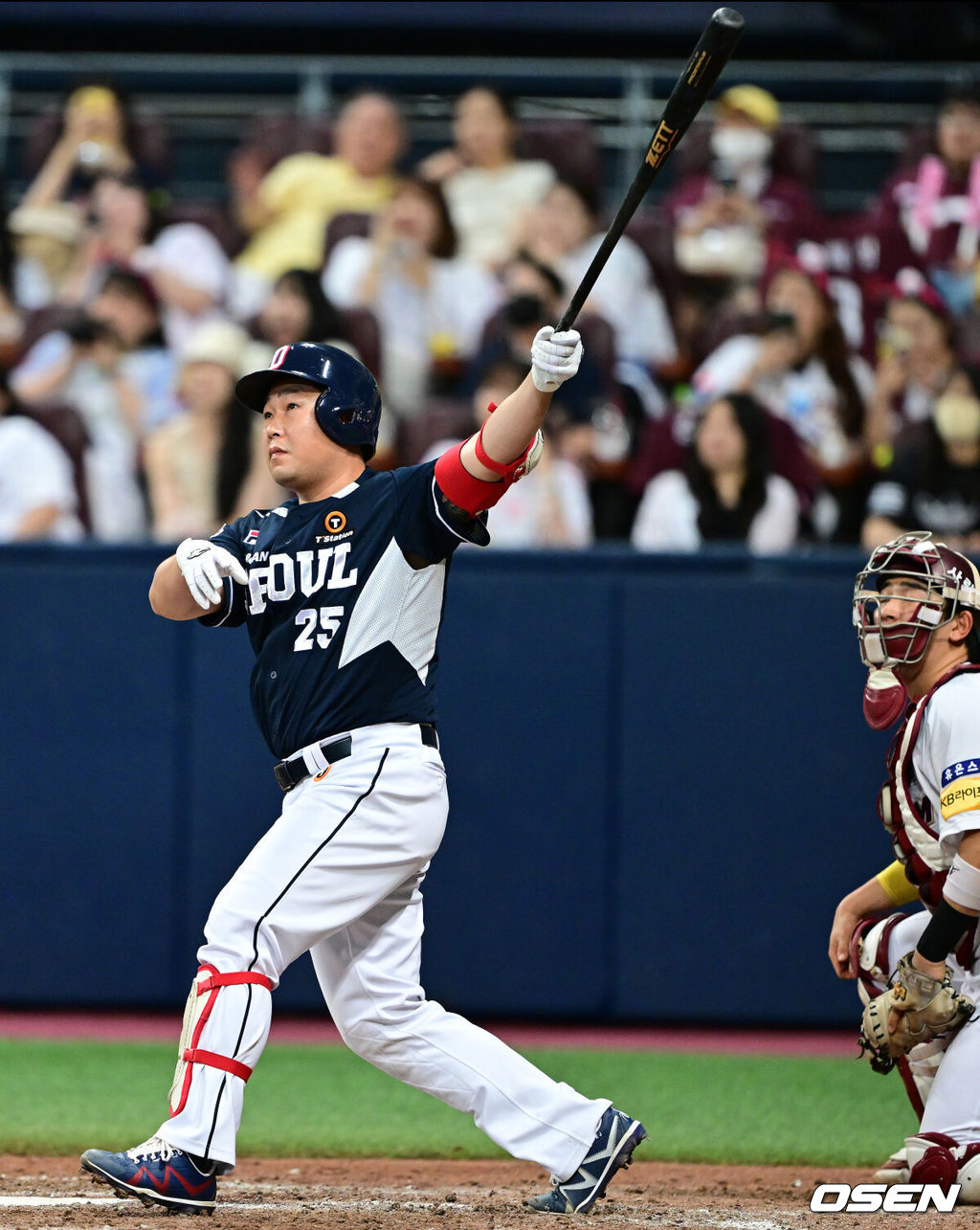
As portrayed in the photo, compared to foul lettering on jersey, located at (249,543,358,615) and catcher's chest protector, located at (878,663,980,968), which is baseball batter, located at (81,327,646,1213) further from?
Result: catcher's chest protector, located at (878,663,980,968)

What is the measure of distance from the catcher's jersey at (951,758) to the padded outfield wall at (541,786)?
2.20 m

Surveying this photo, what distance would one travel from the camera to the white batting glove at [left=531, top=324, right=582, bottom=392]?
10.1 feet

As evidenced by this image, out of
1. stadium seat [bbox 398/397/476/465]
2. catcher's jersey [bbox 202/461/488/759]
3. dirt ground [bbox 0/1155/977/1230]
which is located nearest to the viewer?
dirt ground [bbox 0/1155/977/1230]

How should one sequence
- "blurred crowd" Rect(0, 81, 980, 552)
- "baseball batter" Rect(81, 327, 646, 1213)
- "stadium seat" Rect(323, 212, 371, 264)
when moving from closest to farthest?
"baseball batter" Rect(81, 327, 646, 1213) → "blurred crowd" Rect(0, 81, 980, 552) → "stadium seat" Rect(323, 212, 371, 264)

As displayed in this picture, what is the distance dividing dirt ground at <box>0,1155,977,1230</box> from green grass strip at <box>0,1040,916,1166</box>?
0.16m

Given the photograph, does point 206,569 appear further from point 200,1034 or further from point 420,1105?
point 420,1105

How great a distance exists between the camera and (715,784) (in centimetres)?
586

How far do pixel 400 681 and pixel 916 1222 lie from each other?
4.70 ft

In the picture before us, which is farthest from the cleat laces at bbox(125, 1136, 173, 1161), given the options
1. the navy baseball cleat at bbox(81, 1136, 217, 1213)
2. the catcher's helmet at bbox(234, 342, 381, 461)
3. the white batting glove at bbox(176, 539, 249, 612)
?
the catcher's helmet at bbox(234, 342, 381, 461)

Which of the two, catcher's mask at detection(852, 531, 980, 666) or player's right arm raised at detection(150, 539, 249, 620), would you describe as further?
catcher's mask at detection(852, 531, 980, 666)

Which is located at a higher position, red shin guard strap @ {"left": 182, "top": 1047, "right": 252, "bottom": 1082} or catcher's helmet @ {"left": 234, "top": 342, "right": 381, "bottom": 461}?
catcher's helmet @ {"left": 234, "top": 342, "right": 381, "bottom": 461}

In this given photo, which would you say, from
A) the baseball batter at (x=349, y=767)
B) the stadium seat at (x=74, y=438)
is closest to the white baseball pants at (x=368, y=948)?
the baseball batter at (x=349, y=767)

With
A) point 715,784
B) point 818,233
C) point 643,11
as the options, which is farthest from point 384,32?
point 715,784

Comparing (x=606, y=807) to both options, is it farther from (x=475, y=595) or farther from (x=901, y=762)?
(x=901, y=762)
